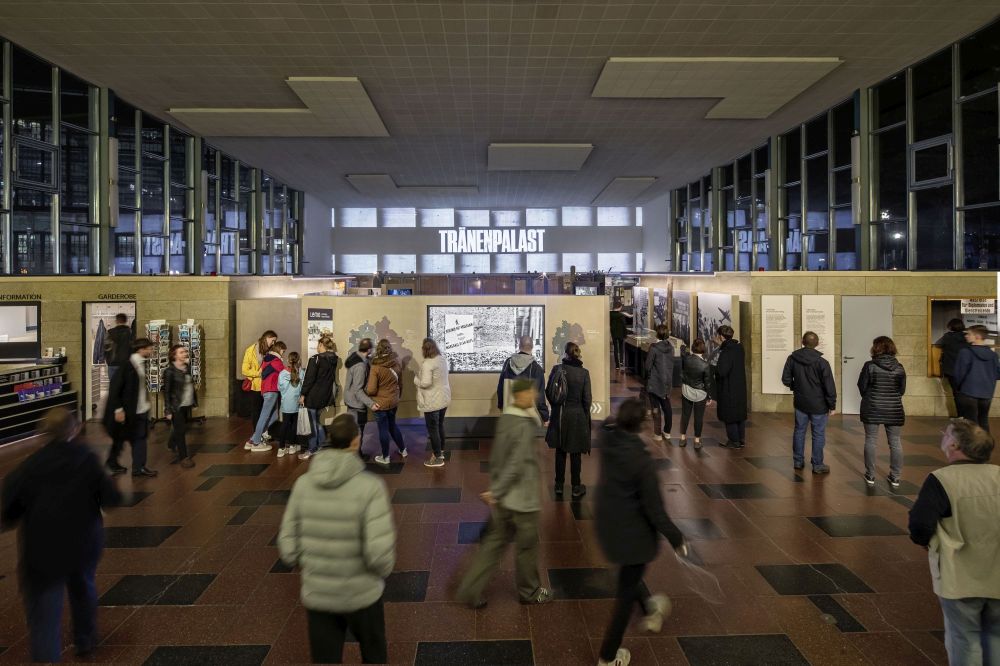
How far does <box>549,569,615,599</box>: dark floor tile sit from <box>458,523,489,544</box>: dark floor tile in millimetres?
899

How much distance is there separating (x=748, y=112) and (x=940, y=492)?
12.4m

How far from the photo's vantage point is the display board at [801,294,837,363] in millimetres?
11359

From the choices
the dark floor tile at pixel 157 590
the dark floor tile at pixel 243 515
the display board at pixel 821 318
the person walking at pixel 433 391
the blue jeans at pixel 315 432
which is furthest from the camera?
the display board at pixel 821 318

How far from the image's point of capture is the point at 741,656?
12.5 feet

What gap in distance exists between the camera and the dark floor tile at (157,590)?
4.55m

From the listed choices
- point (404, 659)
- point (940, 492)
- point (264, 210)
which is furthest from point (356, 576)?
point (264, 210)

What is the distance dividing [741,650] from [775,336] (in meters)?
8.62

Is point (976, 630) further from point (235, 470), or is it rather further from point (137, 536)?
point (235, 470)

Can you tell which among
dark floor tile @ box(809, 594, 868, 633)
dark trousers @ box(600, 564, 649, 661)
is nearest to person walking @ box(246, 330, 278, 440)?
dark trousers @ box(600, 564, 649, 661)

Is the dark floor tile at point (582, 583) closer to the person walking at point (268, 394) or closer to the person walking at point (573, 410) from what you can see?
the person walking at point (573, 410)

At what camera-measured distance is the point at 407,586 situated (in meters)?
4.75

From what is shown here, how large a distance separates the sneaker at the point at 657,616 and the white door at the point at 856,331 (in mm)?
8699

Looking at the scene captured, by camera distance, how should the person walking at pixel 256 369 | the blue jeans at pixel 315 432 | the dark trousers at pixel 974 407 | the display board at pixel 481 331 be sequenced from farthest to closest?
1. the display board at pixel 481 331
2. the person walking at pixel 256 369
3. the blue jeans at pixel 315 432
4. the dark trousers at pixel 974 407

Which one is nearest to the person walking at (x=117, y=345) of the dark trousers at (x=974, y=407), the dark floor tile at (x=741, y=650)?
the dark floor tile at (x=741, y=650)
